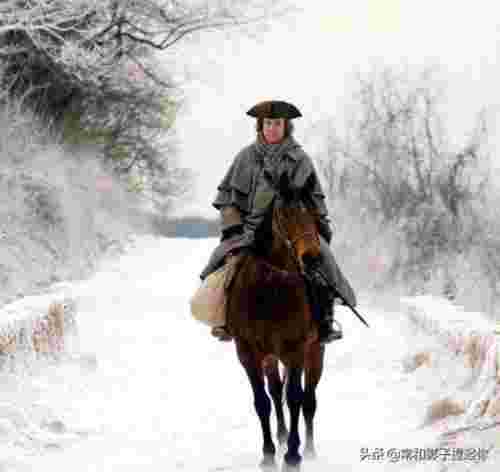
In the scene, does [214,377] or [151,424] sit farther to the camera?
[214,377]

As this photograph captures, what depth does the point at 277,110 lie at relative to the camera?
667 centimetres

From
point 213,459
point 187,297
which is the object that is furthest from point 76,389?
point 187,297

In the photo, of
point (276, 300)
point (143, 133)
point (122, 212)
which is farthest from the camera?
point (143, 133)

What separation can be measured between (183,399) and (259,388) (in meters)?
4.39

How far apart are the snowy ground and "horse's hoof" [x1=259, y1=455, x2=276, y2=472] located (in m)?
0.16

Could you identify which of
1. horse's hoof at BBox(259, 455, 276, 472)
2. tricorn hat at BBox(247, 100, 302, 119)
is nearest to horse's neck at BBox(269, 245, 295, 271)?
tricorn hat at BBox(247, 100, 302, 119)

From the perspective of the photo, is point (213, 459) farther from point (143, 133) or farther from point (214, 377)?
point (143, 133)

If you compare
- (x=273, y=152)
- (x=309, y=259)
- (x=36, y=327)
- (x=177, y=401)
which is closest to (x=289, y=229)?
(x=309, y=259)

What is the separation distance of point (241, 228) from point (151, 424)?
12.1 feet

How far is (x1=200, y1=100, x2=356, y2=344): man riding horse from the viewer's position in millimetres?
6488

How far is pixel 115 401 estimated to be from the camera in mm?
11094

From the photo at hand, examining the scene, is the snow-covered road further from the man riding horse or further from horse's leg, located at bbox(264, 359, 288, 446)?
the man riding horse

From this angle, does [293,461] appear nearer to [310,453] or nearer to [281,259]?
[310,453]

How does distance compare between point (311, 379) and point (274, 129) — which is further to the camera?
point (311, 379)
